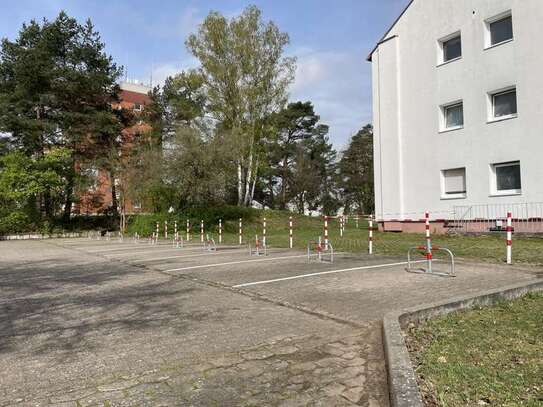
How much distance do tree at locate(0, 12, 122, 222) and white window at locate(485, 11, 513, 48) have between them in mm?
27264

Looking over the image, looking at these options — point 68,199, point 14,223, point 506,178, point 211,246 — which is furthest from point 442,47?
point 14,223

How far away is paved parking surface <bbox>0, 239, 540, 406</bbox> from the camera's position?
3549mm

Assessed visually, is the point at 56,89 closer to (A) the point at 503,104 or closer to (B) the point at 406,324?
(A) the point at 503,104

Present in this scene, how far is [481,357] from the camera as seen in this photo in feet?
13.1

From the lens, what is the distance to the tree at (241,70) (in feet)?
107

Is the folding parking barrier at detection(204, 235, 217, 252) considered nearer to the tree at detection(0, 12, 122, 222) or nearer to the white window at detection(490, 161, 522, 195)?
the white window at detection(490, 161, 522, 195)

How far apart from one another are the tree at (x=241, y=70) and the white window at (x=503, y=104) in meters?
16.8

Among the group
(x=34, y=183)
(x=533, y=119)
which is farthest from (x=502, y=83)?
(x=34, y=183)

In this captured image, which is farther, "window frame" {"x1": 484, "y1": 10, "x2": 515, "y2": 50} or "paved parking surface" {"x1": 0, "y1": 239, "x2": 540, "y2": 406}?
"window frame" {"x1": 484, "y1": 10, "x2": 515, "y2": 50}

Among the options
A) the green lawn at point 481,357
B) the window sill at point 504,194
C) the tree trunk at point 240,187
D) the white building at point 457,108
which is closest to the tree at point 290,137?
the tree trunk at point 240,187

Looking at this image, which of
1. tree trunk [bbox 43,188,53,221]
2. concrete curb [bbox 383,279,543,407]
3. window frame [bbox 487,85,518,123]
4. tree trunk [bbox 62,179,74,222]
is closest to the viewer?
concrete curb [bbox 383,279,543,407]

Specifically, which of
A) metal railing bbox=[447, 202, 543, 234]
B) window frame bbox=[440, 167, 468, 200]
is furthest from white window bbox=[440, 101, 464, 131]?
metal railing bbox=[447, 202, 543, 234]

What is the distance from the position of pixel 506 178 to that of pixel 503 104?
3.19m

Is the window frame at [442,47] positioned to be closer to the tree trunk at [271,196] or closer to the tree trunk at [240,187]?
the tree trunk at [240,187]
